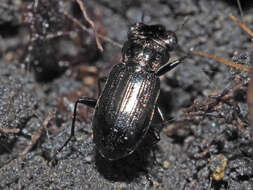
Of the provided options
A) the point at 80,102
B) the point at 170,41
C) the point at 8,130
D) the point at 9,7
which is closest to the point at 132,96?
the point at 80,102

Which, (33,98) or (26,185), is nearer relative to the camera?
(26,185)

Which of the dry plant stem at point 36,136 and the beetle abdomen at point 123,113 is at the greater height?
the beetle abdomen at point 123,113

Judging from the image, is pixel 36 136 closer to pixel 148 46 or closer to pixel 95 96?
pixel 95 96

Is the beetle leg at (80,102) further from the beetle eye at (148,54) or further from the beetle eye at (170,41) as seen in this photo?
the beetle eye at (170,41)

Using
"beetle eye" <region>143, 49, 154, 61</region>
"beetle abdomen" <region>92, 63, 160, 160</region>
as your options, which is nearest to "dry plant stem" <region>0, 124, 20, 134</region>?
"beetle abdomen" <region>92, 63, 160, 160</region>

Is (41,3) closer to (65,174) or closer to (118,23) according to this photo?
(118,23)

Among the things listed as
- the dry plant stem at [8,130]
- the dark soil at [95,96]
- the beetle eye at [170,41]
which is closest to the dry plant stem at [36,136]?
the dark soil at [95,96]

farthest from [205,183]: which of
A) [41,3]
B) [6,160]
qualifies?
[41,3]
